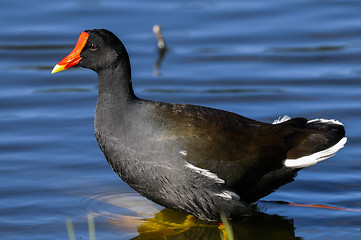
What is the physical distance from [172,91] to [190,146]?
2.95 metres

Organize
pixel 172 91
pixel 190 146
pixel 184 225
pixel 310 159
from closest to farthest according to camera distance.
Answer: pixel 190 146, pixel 310 159, pixel 184 225, pixel 172 91

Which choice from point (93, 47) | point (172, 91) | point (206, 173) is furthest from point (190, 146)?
point (172, 91)

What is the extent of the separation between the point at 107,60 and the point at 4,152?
6.23 feet

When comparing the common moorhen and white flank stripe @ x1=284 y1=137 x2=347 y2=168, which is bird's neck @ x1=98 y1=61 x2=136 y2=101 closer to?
the common moorhen

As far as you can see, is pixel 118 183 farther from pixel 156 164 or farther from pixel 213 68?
pixel 213 68

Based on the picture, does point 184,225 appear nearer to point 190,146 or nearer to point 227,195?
point 227,195

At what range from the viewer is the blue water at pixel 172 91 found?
Answer: 6.25 meters

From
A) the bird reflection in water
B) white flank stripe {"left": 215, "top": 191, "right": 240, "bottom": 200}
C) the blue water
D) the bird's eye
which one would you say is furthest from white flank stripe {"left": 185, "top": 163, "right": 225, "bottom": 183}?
the bird's eye

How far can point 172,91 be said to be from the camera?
8547mm

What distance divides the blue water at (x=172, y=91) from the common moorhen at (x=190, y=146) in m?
0.47

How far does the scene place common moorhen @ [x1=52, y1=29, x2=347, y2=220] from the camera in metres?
5.65

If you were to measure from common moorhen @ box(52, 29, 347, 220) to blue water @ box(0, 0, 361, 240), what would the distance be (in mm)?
474

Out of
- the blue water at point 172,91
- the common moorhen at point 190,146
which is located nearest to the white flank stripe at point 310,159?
the common moorhen at point 190,146

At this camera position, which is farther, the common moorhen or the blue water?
the blue water
